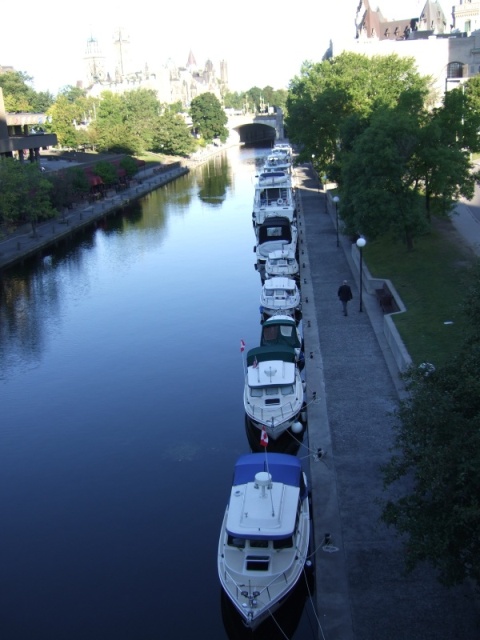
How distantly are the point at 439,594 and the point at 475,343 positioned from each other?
5.73 meters

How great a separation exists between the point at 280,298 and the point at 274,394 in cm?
1221

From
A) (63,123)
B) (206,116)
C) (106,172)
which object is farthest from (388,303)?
(206,116)

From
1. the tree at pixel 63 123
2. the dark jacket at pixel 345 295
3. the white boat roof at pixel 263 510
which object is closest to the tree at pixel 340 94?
the dark jacket at pixel 345 295

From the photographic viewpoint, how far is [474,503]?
11.5 meters

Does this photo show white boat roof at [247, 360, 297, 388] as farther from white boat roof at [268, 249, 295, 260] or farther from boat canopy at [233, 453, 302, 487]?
white boat roof at [268, 249, 295, 260]

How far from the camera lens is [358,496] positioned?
19062 millimetres

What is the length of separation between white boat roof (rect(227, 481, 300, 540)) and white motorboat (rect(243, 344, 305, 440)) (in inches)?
205

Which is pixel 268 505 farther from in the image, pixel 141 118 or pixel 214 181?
pixel 141 118

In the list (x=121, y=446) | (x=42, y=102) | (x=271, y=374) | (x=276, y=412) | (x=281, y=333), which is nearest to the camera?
(x=276, y=412)

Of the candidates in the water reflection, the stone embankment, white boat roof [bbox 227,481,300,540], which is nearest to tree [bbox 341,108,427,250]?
white boat roof [bbox 227,481,300,540]

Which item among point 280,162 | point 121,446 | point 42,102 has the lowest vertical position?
point 121,446

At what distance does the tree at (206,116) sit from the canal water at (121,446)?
114m

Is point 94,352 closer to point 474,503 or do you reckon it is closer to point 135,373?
point 135,373

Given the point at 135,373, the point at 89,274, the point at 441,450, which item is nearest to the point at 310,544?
the point at 441,450
